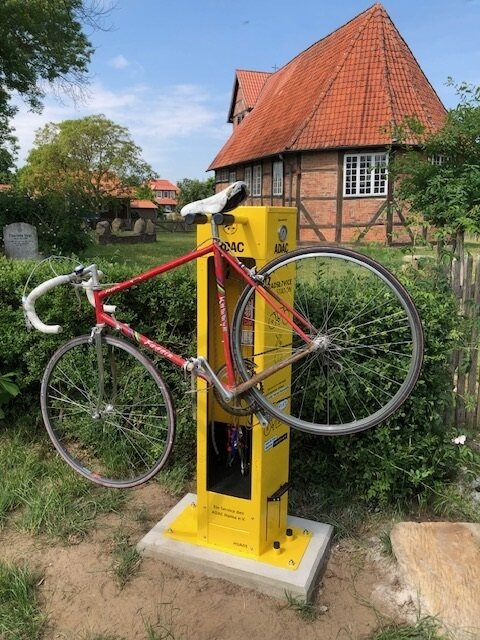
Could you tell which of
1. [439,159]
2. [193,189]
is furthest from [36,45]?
[193,189]

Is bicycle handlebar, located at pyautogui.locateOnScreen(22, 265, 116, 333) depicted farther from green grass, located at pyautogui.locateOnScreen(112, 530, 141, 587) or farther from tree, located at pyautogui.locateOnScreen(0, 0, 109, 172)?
tree, located at pyautogui.locateOnScreen(0, 0, 109, 172)

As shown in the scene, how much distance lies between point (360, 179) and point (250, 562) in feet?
56.6

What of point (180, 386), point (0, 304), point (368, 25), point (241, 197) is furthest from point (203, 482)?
point (368, 25)

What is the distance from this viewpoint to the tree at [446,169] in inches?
Result: 186

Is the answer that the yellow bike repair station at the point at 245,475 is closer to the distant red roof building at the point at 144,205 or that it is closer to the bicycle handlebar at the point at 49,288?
the bicycle handlebar at the point at 49,288

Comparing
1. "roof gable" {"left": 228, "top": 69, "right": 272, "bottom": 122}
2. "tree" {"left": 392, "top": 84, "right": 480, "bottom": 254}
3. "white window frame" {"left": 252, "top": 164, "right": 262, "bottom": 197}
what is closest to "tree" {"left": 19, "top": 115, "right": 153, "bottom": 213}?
"roof gable" {"left": 228, "top": 69, "right": 272, "bottom": 122}

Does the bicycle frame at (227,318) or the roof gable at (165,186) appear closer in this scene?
the bicycle frame at (227,318)

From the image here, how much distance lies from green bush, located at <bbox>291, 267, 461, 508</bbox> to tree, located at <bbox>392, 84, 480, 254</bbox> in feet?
5.22

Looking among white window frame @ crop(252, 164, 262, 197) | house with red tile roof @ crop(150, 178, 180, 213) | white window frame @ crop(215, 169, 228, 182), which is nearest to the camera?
white window frame @ crop(252, 164, 262, 197)

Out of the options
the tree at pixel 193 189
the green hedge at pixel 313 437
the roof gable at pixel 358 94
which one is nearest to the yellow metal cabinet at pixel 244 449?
the green hedge at pixel 313 437

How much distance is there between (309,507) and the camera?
346cm

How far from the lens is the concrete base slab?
2.67 m

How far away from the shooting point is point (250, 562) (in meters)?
2.79

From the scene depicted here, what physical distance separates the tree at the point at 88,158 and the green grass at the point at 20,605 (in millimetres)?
36258
